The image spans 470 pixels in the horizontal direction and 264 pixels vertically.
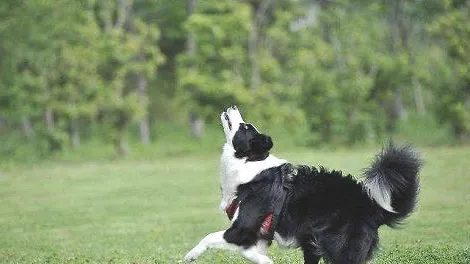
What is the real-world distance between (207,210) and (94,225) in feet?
8.99

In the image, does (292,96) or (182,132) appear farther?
(182,132)

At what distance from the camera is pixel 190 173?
24.5 metres

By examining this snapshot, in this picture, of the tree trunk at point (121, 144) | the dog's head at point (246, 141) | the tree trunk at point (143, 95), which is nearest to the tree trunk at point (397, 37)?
the tree trunk at point (143, 95)

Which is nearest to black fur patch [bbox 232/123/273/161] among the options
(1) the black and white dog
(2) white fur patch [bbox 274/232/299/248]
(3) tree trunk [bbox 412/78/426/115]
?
(1) the black and white dog

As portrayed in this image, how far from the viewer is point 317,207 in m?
7.68

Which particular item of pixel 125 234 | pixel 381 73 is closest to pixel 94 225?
pixel 125 234

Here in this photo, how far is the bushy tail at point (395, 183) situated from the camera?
7598 mm

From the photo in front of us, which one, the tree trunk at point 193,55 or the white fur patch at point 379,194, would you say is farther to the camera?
the tree trunk at point 193,55

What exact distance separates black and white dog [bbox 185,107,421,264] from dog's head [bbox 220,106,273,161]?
0.14 meters

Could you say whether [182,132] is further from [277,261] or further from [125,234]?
[277,261]

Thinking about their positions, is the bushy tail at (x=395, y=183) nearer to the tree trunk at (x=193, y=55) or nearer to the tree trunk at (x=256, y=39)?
the tree trunk at (x=256, y=39)

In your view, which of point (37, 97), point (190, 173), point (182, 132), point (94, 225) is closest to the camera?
point (94, 225)

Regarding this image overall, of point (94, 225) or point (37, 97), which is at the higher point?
point (37, 97)

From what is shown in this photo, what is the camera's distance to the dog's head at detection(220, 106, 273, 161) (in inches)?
316
